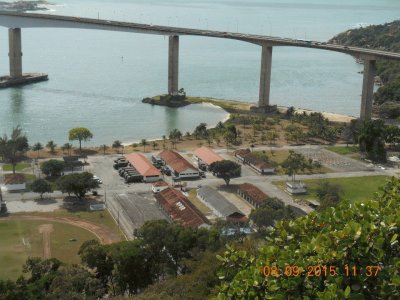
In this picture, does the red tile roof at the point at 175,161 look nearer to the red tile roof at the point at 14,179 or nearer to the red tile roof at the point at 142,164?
the red tile roof at the point at 142,164

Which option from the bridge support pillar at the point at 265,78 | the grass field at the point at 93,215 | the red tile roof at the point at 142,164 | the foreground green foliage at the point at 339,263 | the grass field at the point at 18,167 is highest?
the foreground green foliage at the point at 339,263

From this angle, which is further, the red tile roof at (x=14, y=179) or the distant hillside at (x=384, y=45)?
the distant hillside at (x=384, y=45)

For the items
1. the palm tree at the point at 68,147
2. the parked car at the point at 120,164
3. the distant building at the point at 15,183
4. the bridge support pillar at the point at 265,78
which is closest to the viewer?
the distant building at the point at 15,183

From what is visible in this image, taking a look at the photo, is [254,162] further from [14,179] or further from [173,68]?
[173,68]

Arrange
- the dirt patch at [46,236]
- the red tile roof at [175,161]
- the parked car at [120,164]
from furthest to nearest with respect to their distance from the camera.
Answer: the parked car at [120,164], the red tile roof at [175,161], the dirt patch at [46,236]

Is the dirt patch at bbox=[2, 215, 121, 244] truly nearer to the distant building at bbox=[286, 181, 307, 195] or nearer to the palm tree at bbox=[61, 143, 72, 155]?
the distant building at bbox=[286, 181, 307, 195]

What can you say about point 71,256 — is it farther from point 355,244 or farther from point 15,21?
point 15,21

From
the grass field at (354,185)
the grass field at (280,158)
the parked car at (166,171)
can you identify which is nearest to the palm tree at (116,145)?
the parked car at (166,171)

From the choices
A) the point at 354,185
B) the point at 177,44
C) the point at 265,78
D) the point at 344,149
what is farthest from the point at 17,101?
the point at 354,185
